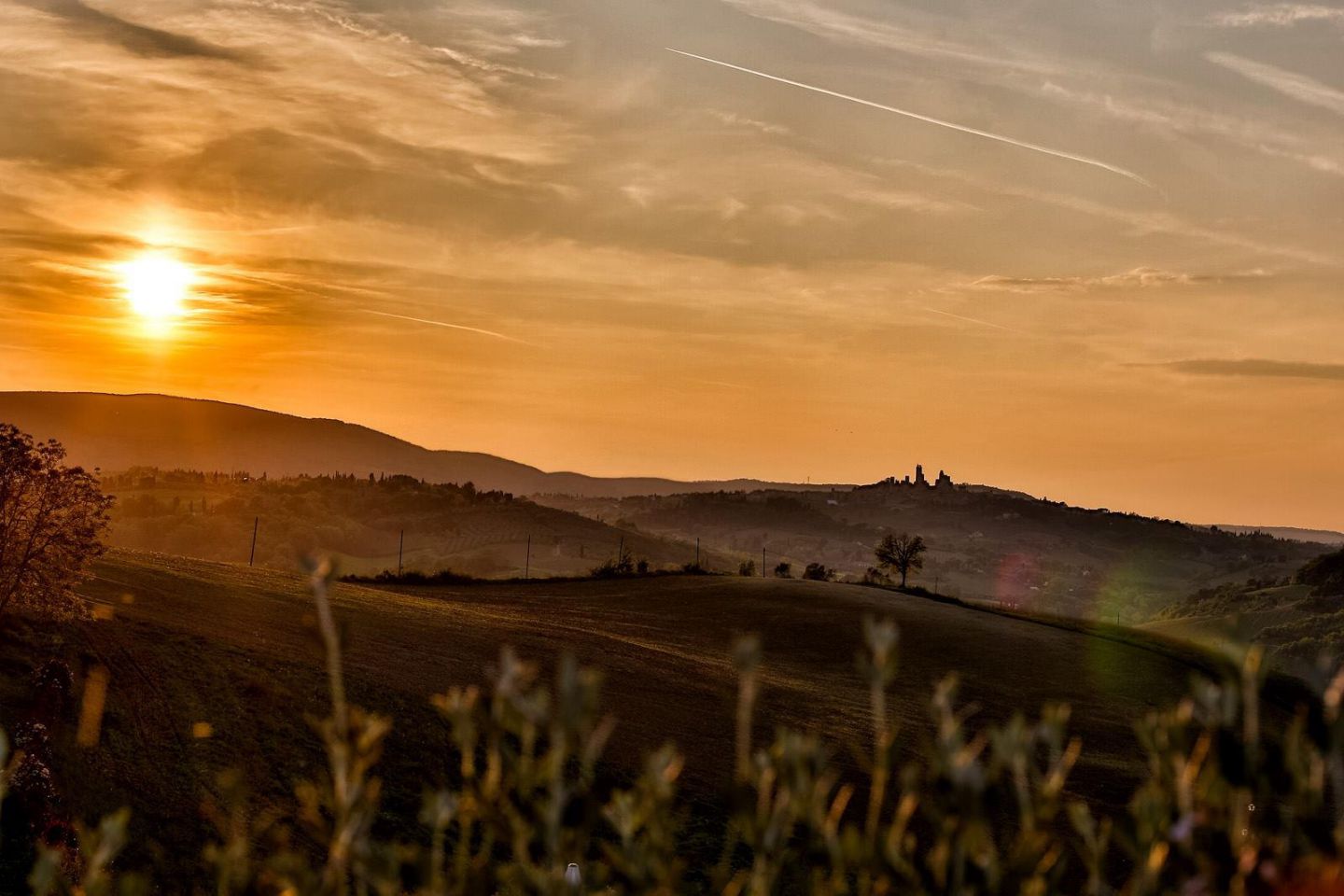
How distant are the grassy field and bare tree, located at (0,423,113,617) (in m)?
1.23

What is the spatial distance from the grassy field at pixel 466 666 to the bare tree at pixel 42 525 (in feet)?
4.02

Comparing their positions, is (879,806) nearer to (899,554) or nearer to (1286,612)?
(899,554)

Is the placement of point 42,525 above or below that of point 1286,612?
above

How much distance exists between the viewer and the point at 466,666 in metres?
44.9

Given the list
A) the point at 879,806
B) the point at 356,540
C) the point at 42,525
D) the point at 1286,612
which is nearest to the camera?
the point at 879,806

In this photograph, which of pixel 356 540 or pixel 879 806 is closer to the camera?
pixel 879 806

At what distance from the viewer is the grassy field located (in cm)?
2823

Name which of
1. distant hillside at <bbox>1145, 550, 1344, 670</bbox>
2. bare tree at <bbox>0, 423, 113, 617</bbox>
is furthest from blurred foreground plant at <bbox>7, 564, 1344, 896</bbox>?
distant hillside at <bbox>1145, 550, 1344, 670</bbox>

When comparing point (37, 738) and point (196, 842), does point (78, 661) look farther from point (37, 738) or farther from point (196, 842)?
point (196, 842)

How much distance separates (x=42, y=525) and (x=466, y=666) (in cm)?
1714

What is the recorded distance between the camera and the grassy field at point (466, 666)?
28.2 m

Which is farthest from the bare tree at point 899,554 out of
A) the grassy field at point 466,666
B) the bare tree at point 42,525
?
the bare tree at point 42,525

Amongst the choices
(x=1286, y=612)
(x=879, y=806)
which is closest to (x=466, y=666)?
(x=879, y=806)

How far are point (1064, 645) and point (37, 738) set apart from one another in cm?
6352
